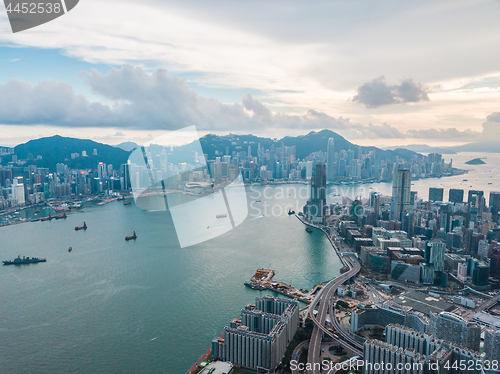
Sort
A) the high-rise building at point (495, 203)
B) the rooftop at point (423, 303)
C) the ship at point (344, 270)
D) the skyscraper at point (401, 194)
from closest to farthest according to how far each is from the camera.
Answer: the rooftop at point (423, 303), the ship at point (344, 270), the high-rise building at point (495, 203), the skyscraper at point (401, 194)

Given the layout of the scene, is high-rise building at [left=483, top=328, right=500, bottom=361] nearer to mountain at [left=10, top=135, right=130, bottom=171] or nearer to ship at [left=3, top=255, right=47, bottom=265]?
ship at [left=3, top=255, right=47, bottom=265]

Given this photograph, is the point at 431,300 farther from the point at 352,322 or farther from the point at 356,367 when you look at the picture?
the point at 356,367

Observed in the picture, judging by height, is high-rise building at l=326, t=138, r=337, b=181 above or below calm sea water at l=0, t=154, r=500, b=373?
above

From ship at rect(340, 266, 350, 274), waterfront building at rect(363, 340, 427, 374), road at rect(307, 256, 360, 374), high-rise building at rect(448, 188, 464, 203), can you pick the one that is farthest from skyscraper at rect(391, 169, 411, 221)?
waterfront building at rect(363, 340, 427, 374)

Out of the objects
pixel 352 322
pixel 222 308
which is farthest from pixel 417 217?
pixel 222 308

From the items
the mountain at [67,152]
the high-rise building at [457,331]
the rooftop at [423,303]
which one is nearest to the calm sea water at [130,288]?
the rooftop at [423,303]

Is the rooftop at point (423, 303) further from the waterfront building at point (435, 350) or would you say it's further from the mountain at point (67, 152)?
the mountain at point (67, 152)
